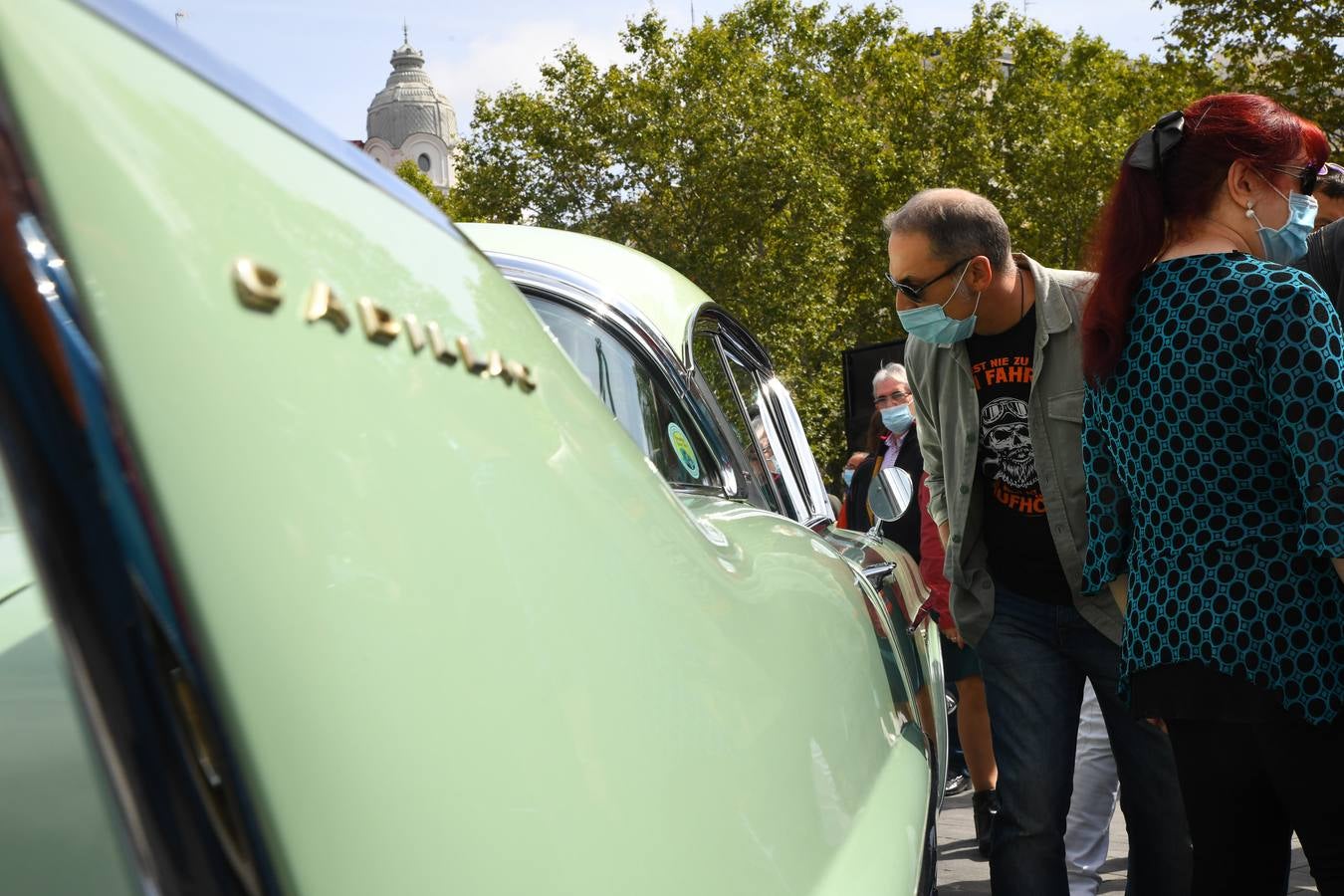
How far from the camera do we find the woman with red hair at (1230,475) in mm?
2125

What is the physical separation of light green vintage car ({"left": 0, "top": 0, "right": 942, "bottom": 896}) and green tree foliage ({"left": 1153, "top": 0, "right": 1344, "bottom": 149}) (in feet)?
64.3

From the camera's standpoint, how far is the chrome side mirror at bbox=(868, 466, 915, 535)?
3.48 meters

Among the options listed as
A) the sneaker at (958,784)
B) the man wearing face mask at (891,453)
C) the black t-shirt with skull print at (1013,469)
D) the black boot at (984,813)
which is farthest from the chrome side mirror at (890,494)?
the sneaker at (958,784)

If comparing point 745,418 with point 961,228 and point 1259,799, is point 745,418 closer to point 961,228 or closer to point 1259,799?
point 961,228

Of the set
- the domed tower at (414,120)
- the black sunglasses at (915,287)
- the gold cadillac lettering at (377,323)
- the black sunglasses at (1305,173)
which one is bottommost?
the gold cadillac lettering at (377,323)

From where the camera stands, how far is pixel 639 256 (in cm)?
316

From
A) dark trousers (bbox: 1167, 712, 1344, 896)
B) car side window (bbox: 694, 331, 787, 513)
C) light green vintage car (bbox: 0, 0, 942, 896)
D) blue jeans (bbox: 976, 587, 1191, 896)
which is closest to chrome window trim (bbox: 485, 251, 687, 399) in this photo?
car side window (bbox: 694, 331, 787, 513)

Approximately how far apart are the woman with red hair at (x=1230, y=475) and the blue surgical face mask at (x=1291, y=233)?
0.05ft

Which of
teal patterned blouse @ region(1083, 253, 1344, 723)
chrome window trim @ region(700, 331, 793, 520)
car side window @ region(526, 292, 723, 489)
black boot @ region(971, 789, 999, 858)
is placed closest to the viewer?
teal patterned blouse @ region(1083, 253, 1344, 723)

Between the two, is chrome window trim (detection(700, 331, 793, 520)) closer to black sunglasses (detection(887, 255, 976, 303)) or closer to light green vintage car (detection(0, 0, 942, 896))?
black sunglasses (detection(887, 255, 976, 303))

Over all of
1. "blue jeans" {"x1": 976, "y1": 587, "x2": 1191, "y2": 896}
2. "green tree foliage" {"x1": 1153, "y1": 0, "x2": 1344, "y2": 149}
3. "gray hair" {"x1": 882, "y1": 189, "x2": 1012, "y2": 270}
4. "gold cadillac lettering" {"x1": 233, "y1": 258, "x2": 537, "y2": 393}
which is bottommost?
"blue jeans" {"x1": 976, "y1": 587, "x2": 1191, "y2": 896}

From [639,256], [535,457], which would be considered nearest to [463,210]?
[639,256]

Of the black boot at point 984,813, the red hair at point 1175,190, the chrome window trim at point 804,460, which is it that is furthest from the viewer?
the black boot at point 984,813

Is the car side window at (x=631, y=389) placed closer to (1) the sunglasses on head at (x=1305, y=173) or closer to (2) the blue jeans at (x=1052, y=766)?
(2) the blue jeans at (x=1052, y=766)
